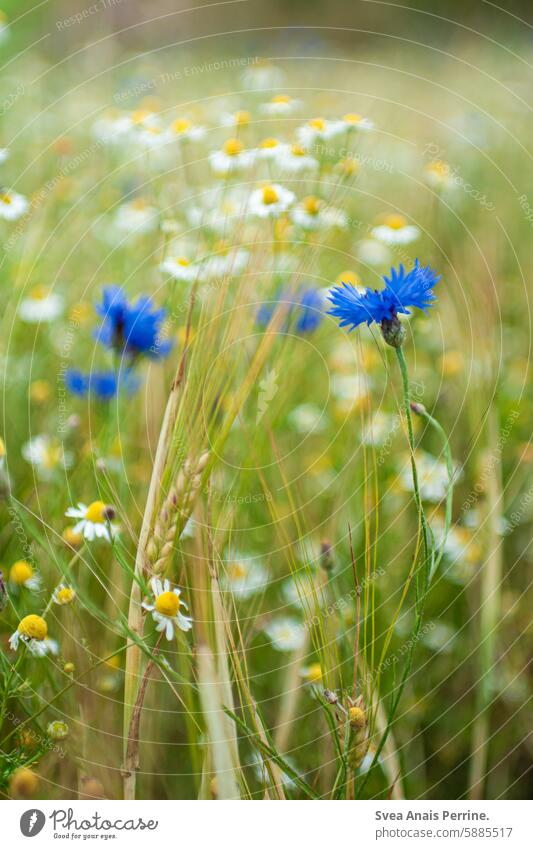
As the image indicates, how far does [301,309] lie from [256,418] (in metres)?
0.11

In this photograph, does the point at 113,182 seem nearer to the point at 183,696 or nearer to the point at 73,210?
the point at 73,210

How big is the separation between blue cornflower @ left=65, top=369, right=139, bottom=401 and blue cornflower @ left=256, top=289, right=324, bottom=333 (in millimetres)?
125

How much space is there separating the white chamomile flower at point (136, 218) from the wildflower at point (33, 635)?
1.50 ft

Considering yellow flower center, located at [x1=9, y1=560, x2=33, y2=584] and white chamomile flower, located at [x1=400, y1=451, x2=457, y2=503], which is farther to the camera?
white chamomile flower, located at [x1=400, y1=451, x2=457, y2=503]

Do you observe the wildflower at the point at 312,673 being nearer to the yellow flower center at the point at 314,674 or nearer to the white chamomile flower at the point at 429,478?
the yellow flower center at the point at 314,674

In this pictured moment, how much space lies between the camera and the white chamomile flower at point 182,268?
581mm

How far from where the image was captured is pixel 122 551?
1.59 feet

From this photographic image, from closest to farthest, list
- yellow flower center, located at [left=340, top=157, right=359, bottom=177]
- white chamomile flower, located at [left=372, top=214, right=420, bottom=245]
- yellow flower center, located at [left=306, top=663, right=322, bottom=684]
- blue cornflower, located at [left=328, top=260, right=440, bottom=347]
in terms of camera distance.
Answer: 1. blue cornflower, located at [left=328, top=260, right=440, bottom=347]
2. yellow flower center, located at [left=306, top=663, right=322, bottom=684]
3. yellow flower center, located at [left=340, top=157, right=359, bottom=177]
4. white chamomile flower, located at [left=372, top=214, right=420, bottom=245]

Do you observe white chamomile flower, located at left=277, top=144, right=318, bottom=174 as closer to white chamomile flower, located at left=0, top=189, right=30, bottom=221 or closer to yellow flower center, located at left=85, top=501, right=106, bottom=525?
white chamomile flower, located at left=0, top=189, right=30, bottom=221

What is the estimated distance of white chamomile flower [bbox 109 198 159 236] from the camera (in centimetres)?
75

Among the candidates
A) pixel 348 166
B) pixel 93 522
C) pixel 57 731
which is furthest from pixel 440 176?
pixel 57 731

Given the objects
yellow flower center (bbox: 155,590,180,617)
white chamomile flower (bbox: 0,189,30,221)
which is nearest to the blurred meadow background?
yellow flower center (bbox: 155,590,180,617)

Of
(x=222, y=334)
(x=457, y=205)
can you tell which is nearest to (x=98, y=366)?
(x=222, y=334)

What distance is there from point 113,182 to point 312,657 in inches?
23.4
